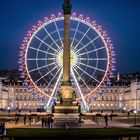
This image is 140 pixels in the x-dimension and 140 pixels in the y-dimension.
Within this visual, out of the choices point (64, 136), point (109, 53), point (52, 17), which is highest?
point (52, 17)

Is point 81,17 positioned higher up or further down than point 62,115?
higher up

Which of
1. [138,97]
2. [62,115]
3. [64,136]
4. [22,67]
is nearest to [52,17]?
[22,67]

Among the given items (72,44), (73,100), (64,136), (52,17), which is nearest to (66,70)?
(73,100)

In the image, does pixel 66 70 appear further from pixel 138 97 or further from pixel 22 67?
pixel 138 97

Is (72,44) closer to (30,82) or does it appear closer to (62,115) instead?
(30,82)

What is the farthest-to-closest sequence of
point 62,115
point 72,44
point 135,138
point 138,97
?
1. point 138,97
2. point 72,44
3. point 62,115
4. point 135,138

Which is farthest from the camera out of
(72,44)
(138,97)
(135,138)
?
(138,97)

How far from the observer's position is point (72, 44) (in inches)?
2987

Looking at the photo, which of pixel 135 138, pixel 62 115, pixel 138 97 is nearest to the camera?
pixel 135 138

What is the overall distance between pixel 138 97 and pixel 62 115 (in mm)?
133116

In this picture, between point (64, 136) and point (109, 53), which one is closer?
point (64, 136)

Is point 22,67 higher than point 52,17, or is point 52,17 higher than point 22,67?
point 52,17

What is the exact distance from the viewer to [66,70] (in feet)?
215

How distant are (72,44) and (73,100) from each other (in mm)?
12873
